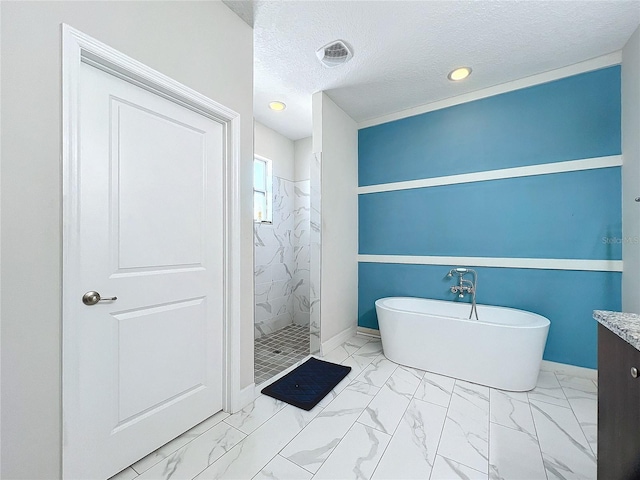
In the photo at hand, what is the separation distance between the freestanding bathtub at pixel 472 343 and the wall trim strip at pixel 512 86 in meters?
2.15

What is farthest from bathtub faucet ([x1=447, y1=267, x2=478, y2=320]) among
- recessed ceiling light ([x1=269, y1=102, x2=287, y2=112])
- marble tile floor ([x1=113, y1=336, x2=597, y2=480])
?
recessed ceiling light ([x1=269, y1=102, x2=287, y2=112])

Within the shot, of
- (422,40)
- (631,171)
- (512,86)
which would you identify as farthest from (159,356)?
(512,86)

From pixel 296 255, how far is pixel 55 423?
294 cm

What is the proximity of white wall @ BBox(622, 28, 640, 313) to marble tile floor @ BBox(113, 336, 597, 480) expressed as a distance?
0.85 meters

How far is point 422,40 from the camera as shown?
1.97 meters

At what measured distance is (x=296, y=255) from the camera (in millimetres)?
3842

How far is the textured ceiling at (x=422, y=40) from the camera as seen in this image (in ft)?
5.58

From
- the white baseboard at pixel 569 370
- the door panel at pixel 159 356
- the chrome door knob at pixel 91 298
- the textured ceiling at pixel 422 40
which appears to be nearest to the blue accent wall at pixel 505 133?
the textured ceiling at pixel 422 40

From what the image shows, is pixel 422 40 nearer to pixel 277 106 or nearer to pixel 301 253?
pixel 277 106

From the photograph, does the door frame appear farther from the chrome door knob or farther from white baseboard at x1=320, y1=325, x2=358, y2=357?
white baseboard at x1=320, y1=325, x2=358, y2=357

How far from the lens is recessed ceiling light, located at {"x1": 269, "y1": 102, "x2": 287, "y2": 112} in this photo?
2.92 metres

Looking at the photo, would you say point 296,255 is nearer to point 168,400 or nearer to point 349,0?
point 168,400

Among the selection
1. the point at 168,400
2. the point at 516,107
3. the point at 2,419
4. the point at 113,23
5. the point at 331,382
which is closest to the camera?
the point at 2,419

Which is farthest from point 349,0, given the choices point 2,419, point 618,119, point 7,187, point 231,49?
point 2,419
